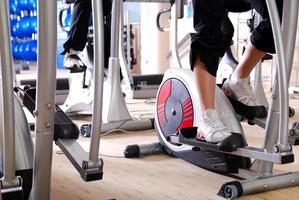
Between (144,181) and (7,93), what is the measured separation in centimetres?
87

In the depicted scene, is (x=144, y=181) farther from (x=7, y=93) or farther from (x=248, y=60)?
(x=7, y=93)

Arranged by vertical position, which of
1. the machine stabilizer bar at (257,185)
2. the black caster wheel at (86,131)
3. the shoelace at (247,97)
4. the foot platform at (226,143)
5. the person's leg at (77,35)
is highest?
the person's leg at (77,35)

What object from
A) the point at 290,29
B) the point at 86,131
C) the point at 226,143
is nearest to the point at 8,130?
the point at 226,143

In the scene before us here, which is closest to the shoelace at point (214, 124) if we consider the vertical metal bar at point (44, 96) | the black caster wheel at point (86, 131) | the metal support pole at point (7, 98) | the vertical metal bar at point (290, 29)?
the vertical metal bar at point (290, 29)

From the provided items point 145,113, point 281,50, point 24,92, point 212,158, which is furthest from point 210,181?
point 145,113

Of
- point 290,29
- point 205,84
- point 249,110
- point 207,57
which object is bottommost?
point 249,110

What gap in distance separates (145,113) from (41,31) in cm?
248

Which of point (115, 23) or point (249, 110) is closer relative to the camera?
point (249, 110)

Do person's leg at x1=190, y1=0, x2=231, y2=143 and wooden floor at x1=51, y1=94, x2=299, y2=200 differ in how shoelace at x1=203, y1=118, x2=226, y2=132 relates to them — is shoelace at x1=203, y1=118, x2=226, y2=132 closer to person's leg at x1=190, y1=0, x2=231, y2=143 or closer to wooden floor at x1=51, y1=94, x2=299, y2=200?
person's leg at x1=190, y1=0, x2=231, y2=143

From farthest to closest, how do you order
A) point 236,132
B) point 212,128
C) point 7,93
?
1. point 236,132
2. point 212,128
3. point 7,93

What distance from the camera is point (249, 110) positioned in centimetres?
182

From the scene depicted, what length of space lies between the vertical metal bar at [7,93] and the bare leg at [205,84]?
0.84 meters

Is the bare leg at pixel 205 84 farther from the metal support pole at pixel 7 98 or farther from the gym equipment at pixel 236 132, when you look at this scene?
the metal support pole at pixel 7 98

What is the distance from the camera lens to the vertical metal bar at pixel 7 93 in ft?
3.28
